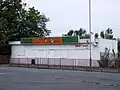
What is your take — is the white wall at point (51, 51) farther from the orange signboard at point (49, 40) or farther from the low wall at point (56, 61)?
the low wall at point (56, 61)

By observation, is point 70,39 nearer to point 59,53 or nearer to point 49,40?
point 59,53

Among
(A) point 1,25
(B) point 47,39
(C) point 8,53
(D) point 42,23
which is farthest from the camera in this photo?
(D) point 42,23

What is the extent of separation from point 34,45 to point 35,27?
1806 centimetres

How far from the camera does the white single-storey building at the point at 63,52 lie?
51.2 metres

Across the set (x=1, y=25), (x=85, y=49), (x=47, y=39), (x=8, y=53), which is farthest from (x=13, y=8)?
(x=85, y=49)

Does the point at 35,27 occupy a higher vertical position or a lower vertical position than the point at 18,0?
lower

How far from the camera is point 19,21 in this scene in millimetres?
74688

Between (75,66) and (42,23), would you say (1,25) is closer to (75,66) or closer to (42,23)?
(42,23)

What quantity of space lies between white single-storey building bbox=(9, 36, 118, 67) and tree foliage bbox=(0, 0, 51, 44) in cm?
824

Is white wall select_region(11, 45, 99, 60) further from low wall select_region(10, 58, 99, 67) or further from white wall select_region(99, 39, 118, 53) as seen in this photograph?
low wall select_region(10, 58, 99, 67)

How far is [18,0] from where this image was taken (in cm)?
7519

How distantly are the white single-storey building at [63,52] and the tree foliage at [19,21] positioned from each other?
824 centimetres

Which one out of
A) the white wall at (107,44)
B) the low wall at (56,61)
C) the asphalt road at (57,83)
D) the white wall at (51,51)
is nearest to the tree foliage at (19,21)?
the white wall at (51,51)

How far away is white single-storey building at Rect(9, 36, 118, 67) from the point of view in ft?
168
